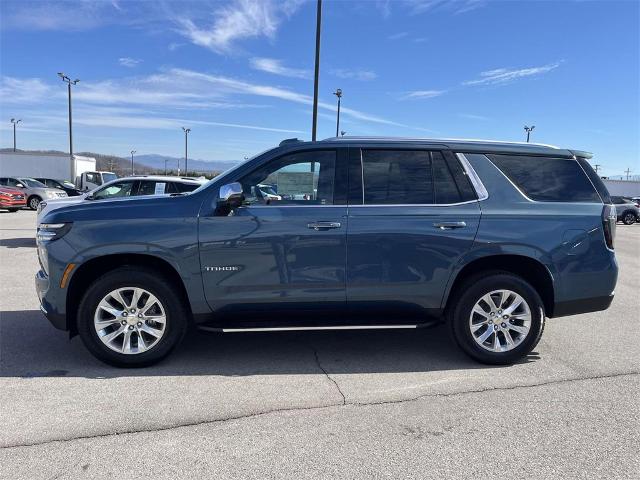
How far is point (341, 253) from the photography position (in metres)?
4.02

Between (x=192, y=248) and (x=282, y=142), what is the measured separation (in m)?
1.24

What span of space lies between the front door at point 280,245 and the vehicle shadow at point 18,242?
878cm

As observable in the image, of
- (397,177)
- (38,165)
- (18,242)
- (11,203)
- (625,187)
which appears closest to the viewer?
(397,177)

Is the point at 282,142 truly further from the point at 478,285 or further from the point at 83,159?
the point at 83,159

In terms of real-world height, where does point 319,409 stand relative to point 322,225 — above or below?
below

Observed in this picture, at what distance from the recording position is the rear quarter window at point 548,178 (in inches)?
168

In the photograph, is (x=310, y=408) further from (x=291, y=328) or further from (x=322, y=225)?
(x=322, y=225)

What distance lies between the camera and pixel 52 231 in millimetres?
3932

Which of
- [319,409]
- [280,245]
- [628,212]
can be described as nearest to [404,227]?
[280,245]

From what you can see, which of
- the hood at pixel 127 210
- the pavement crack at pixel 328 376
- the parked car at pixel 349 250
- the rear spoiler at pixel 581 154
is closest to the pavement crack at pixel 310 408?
the pavement crack at pixel 328 376

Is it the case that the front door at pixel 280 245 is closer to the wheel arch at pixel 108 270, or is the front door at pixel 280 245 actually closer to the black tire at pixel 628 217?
the wheel arch at pixel 108 270

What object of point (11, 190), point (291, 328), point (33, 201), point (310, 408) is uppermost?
point (11, 190)

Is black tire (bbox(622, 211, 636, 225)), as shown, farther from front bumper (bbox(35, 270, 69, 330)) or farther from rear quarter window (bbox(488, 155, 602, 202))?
front bumper (bbox(35, 270, 69, 330))

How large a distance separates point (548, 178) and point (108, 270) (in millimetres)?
3954
